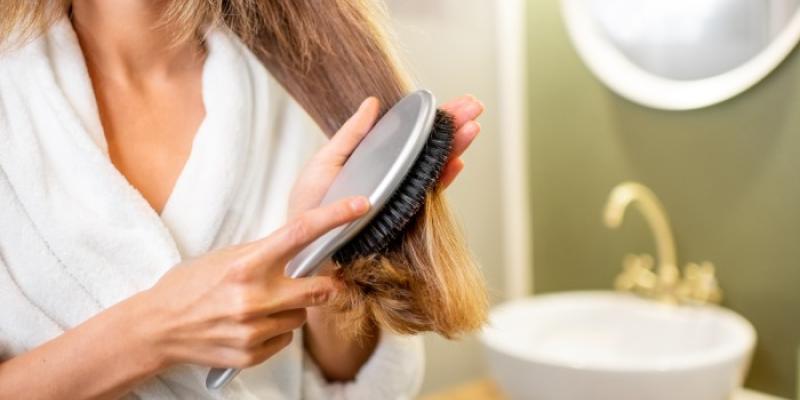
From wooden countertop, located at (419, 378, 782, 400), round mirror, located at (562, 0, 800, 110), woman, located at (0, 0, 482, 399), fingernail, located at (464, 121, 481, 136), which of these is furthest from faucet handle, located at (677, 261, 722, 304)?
fingernail, located at (464, 121, 481, 136)

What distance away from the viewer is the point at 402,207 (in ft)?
1.58

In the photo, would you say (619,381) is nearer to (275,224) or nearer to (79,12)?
(275,224)

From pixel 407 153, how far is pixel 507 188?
1081 millimetres

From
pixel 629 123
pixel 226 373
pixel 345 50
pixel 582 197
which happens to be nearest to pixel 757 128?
pixel 629 123

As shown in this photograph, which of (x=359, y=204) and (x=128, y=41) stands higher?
(x=128, y=41)

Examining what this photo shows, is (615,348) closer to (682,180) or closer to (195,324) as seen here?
(682,180)

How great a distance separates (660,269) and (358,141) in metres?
0.90

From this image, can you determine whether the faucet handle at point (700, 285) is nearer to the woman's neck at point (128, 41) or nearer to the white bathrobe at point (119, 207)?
the white bathrobe at point (119, 207)

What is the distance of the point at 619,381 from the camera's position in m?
1.05

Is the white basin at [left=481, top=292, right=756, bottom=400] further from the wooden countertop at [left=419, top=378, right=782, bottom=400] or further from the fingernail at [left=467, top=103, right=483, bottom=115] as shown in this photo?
the fingernail at [left=467, top=103, right=483, bottom=115]

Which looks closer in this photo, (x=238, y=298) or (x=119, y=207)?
(x=238, y=298)

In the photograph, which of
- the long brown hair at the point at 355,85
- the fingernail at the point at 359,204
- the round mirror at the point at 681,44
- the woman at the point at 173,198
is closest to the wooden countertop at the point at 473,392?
the round mirror at the point at 681,44

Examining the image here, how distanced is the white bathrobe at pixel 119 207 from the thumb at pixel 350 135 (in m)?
0.11

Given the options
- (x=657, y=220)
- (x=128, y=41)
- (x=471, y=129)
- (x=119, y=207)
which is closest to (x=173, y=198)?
(x=119, y=207)
